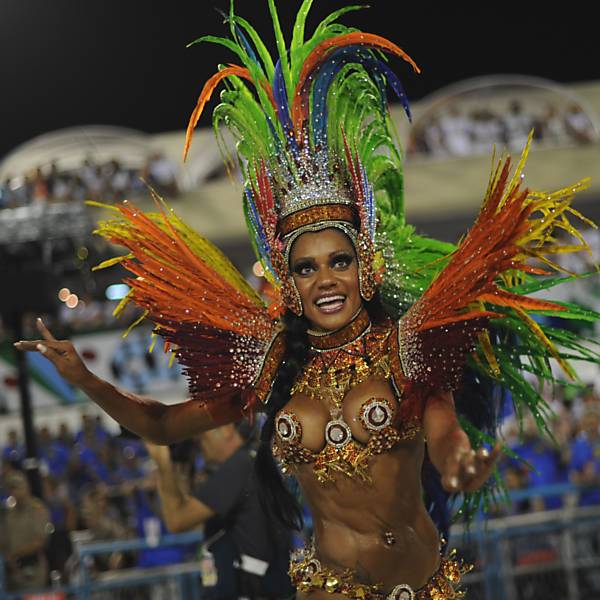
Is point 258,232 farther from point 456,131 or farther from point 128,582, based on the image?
point 456,131

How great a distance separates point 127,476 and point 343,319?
23.0 ft

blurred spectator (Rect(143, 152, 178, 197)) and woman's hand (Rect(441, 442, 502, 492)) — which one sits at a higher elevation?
blurred spectator (Rect(143, 152, 178, 197))

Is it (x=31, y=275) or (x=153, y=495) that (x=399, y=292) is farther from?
(x=153, y=495)

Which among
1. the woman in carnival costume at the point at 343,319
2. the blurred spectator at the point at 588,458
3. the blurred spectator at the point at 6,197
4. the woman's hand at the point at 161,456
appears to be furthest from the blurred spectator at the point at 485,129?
the woman in carnival costume at the point at 343,319

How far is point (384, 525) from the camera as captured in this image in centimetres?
346

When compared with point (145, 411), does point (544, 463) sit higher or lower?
lower

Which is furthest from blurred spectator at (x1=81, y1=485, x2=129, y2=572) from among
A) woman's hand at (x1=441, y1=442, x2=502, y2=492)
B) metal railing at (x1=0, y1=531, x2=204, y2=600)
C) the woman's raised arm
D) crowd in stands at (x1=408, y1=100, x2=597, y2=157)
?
crowd in stands at (x1=408, y1=100, x2=597, y2=157)

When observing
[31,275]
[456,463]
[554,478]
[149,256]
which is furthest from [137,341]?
[456,463]

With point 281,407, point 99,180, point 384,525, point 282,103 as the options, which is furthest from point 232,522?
point 99,180

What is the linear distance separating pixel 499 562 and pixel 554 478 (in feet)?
5.43

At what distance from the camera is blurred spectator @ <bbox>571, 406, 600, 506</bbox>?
752 cm

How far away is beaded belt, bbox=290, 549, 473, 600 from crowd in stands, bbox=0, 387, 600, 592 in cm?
206

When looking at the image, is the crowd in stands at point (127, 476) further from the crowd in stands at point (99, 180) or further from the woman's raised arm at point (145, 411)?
the crowd in stands at point (99, 180)

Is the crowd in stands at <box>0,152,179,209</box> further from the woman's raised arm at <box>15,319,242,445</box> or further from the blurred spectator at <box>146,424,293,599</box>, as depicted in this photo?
the woman's raised arm at <box>15,319,242,445</box>
